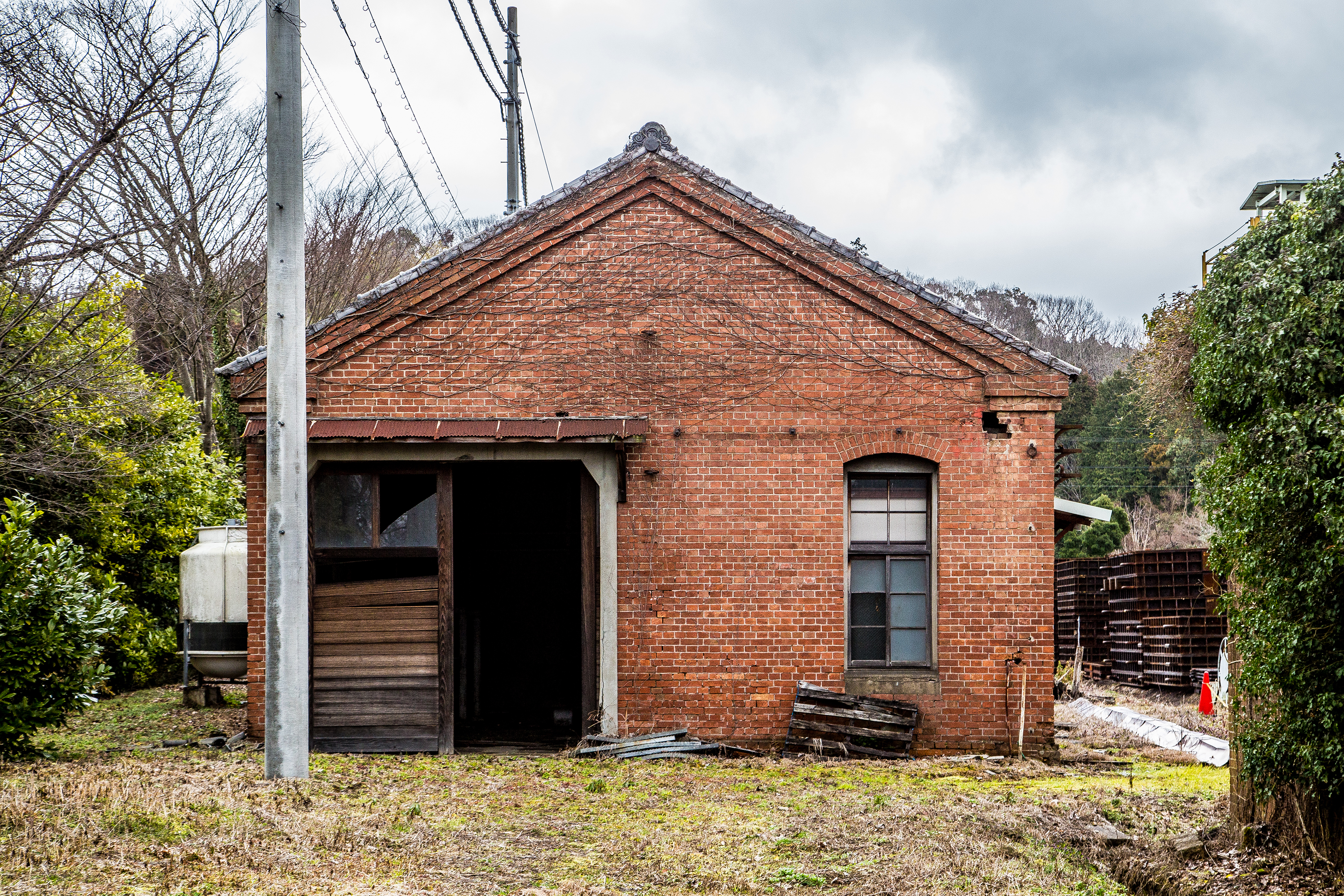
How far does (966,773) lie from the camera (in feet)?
36.2

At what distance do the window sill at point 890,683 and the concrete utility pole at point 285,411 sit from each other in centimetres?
575

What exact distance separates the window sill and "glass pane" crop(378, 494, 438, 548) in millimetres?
4667

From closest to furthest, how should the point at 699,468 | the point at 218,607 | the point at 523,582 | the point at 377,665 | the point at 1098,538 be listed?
Result: the point at 377,665 → the point at 699,468 → the point at 218,607 → the point at 523,582 → the point at 1098,538

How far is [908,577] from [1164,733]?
458cm

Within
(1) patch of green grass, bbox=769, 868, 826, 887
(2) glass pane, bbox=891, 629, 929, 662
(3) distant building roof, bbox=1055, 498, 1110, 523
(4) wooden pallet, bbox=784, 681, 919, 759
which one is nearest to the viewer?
(1) patch of green grass, bbox=769, 868, 826, 887

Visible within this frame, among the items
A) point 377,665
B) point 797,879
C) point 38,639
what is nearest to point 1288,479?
point 797,879

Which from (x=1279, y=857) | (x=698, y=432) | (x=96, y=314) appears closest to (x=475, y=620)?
(x=698, y=432)

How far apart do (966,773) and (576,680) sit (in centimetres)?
733

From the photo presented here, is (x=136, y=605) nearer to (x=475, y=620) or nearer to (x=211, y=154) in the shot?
(x=475, y=620)

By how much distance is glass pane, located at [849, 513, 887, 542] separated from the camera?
40.7ft

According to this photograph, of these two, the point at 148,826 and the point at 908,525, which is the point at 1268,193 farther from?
the point at 148,826

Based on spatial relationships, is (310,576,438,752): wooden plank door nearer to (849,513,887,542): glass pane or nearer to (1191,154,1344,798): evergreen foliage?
(849,513,887,542): glass pane

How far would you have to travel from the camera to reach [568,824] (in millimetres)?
8586

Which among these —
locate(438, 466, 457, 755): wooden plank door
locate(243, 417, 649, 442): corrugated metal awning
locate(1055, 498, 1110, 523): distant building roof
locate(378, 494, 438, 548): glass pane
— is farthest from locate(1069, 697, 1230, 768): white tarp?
locate(378, 494, 438, 548): glass pane
